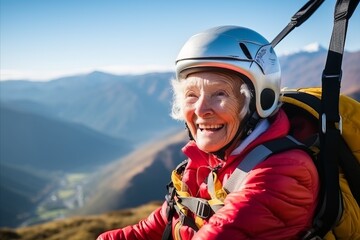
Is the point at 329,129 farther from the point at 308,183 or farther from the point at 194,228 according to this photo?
the point at 194,228

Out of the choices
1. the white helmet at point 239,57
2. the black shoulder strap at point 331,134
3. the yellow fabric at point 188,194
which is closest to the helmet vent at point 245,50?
the white helmet at point 239,57

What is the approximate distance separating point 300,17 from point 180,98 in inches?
82.6

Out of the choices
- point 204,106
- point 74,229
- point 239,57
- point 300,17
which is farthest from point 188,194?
point 74,229

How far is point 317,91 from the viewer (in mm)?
4172

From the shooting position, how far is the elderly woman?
290 cm

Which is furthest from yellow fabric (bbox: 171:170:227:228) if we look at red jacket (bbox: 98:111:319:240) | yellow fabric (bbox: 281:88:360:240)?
yellow fabric (bbox: 281:88:360:240)

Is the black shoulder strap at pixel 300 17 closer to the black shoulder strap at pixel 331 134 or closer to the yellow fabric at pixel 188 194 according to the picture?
the black shoulder strap at pixel 331 134

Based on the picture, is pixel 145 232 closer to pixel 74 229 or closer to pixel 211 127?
pixel 211 127

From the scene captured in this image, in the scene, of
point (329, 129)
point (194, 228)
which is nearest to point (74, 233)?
point (194, 228)

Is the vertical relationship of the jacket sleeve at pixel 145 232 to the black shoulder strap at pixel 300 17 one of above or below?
below

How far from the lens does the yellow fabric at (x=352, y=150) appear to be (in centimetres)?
321

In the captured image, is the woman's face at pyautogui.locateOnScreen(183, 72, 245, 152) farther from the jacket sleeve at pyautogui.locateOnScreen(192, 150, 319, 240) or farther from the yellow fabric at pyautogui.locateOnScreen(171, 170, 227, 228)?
the jacket sleeve at pyautogui.locateOnScreen(192, 150, 319, 240)

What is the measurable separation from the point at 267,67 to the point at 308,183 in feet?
4.23

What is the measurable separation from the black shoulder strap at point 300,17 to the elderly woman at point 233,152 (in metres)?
1.27
